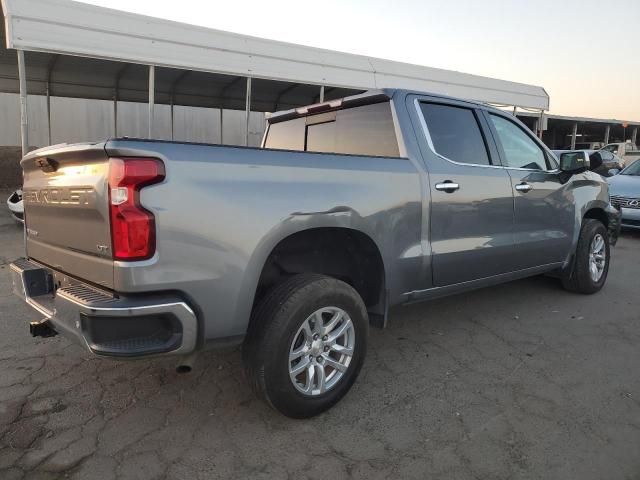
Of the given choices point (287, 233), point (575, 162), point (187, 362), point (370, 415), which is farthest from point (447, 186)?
point (187, 362)

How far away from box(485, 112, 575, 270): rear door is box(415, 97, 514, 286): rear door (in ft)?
0.56

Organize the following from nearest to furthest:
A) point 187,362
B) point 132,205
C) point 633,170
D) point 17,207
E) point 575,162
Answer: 1. point 132,205
2. point 187,362
3. point 575,162
4. point 17,207
5. point 633,170

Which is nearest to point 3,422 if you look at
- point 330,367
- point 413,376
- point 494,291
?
point 330,367

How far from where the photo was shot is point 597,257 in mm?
5340

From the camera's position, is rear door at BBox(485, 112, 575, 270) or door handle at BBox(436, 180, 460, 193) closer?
door handle at BBox(436, 180, 460, 193)

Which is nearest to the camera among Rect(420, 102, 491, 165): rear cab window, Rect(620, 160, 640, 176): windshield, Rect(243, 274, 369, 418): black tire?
Rect(243, 274, 369, 418): black tire

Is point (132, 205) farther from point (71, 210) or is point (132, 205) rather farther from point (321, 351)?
point (321, 351)

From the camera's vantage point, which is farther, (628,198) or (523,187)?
(628,198)

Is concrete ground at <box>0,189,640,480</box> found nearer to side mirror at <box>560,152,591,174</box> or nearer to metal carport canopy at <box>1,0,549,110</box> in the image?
side mirror at <box>560,152,591,174</box>

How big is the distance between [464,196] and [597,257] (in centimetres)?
276

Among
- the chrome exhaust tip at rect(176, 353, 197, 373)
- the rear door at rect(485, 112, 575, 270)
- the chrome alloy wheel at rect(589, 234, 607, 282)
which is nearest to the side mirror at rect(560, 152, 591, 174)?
the rear door at rect(485, 112, 575, 270)

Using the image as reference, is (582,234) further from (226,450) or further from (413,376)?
(226,450)

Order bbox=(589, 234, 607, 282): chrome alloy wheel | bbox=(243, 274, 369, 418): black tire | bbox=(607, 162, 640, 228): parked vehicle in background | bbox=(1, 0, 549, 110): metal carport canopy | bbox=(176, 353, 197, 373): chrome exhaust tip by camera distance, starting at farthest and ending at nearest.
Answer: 1. bbox=(607, 162, 640, 228): parked vehicle in background
2. bbox=(1, 0, 549, 110): metal carport canopy
3. bbox=(589, 234, 607, 282): chrome alloy wheel
4. bbox=(243, 274, 369, 418): black tire
5. bbox=(176, 353, 197, 373): chrome exhaust tip

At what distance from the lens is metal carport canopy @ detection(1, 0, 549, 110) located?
7340 millimetres
